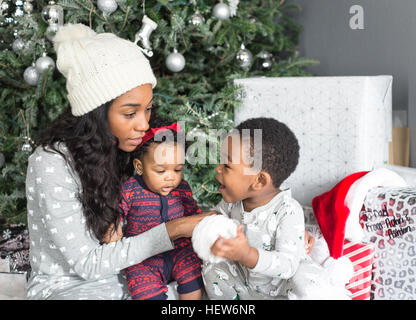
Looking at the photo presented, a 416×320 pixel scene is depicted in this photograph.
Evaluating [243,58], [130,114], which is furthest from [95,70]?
[243,58]

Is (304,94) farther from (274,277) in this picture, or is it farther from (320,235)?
(274,277)

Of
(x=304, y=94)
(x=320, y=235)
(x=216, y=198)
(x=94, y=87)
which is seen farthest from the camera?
(x=216, y=198)

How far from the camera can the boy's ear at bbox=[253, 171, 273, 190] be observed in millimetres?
1261

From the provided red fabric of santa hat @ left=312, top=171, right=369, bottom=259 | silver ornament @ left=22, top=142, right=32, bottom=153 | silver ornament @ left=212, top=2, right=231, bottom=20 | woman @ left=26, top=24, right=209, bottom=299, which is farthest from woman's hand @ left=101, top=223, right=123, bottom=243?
silver ornament @ left=212, top=2, right=231, bottom=20

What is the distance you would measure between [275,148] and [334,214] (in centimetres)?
42

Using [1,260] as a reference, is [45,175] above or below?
above

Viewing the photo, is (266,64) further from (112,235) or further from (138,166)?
(112,235)

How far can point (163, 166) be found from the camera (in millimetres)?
1396

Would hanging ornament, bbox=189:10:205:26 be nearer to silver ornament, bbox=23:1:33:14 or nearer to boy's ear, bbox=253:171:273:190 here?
silver ornament, bbox=23:1:33:14

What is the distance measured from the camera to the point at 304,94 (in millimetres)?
1798

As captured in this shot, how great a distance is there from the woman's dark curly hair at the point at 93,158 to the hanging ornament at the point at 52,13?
80 cm

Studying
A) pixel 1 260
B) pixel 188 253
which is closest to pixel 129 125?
pixel 188 253
